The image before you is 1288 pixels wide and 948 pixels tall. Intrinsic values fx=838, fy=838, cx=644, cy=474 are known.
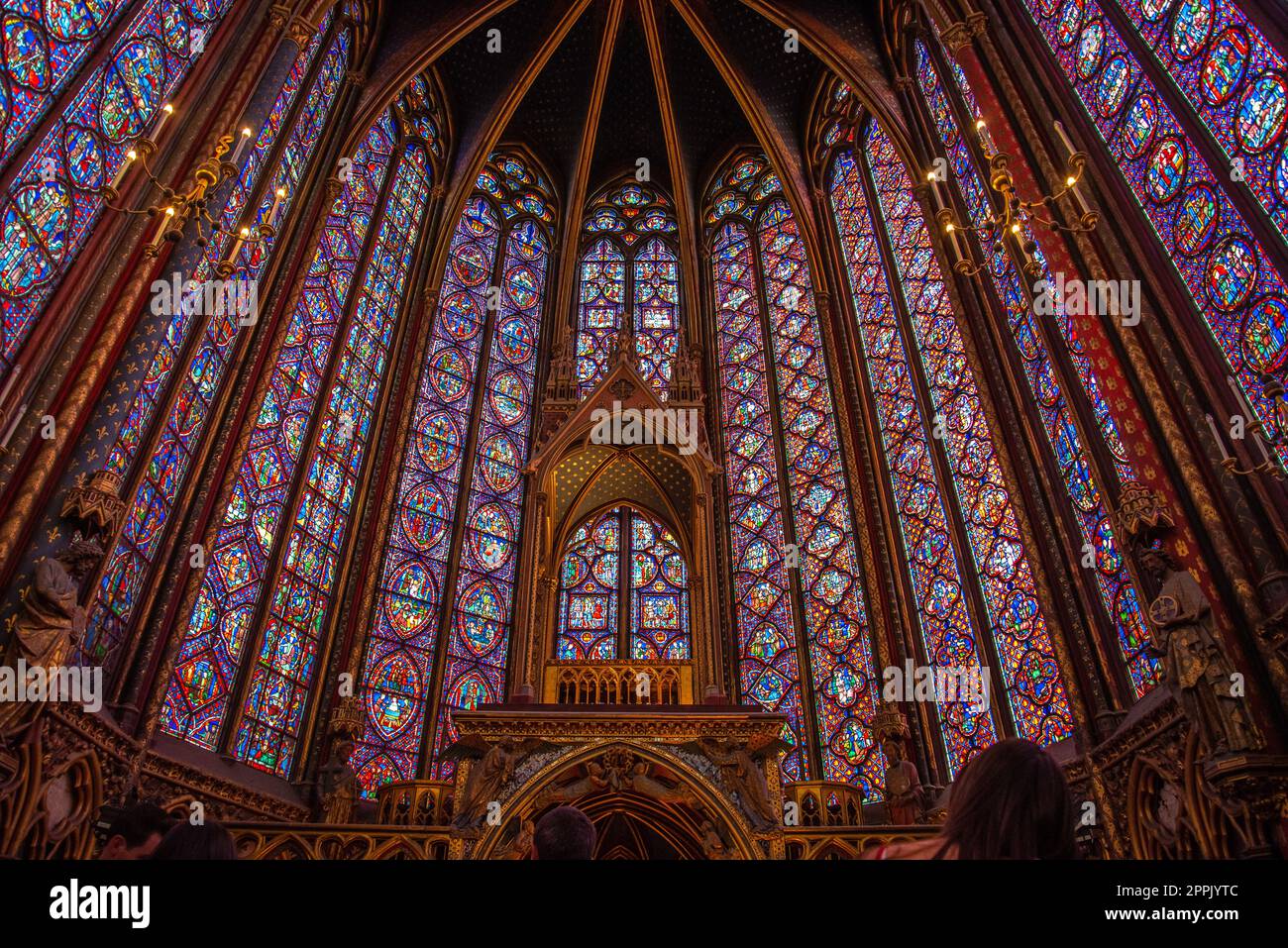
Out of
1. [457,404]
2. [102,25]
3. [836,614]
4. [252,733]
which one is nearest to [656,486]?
[836,614]

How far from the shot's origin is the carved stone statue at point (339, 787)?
30.1 ft

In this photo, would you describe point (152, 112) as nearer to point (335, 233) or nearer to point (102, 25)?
point (102, 25)

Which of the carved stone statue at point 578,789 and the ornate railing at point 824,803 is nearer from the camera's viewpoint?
the carved stone statue at point 578,789

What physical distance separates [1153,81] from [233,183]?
30.7 ft

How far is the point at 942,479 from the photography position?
1146 cm

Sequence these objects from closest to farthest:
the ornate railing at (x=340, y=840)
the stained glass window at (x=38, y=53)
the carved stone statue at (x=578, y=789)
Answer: the stained glass window at (x=38, y=53) < the ornate railing at (x=340, y=840) < the carved stone statue at (x=578, y=789)

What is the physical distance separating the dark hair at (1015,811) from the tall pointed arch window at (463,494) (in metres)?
10.9

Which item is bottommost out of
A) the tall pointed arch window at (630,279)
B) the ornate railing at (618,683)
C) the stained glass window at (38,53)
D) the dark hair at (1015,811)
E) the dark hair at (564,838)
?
the dark hair at (1015,811)

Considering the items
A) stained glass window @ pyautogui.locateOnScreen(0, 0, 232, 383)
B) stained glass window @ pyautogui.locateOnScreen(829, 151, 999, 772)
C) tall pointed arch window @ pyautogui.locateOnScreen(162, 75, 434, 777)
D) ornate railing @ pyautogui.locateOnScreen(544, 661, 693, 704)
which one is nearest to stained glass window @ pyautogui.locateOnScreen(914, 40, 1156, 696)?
stained glass window @ pyautogui.locateOnScreen(829, 151, 999, 772)

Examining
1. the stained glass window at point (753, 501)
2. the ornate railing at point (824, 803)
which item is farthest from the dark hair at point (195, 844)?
the stained glass window at point (753, 501)

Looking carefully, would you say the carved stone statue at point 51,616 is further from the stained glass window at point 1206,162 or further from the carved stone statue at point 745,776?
the stained glass window at point 1206,162

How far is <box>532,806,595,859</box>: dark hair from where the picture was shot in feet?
7.25

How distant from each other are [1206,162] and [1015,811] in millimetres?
7647
